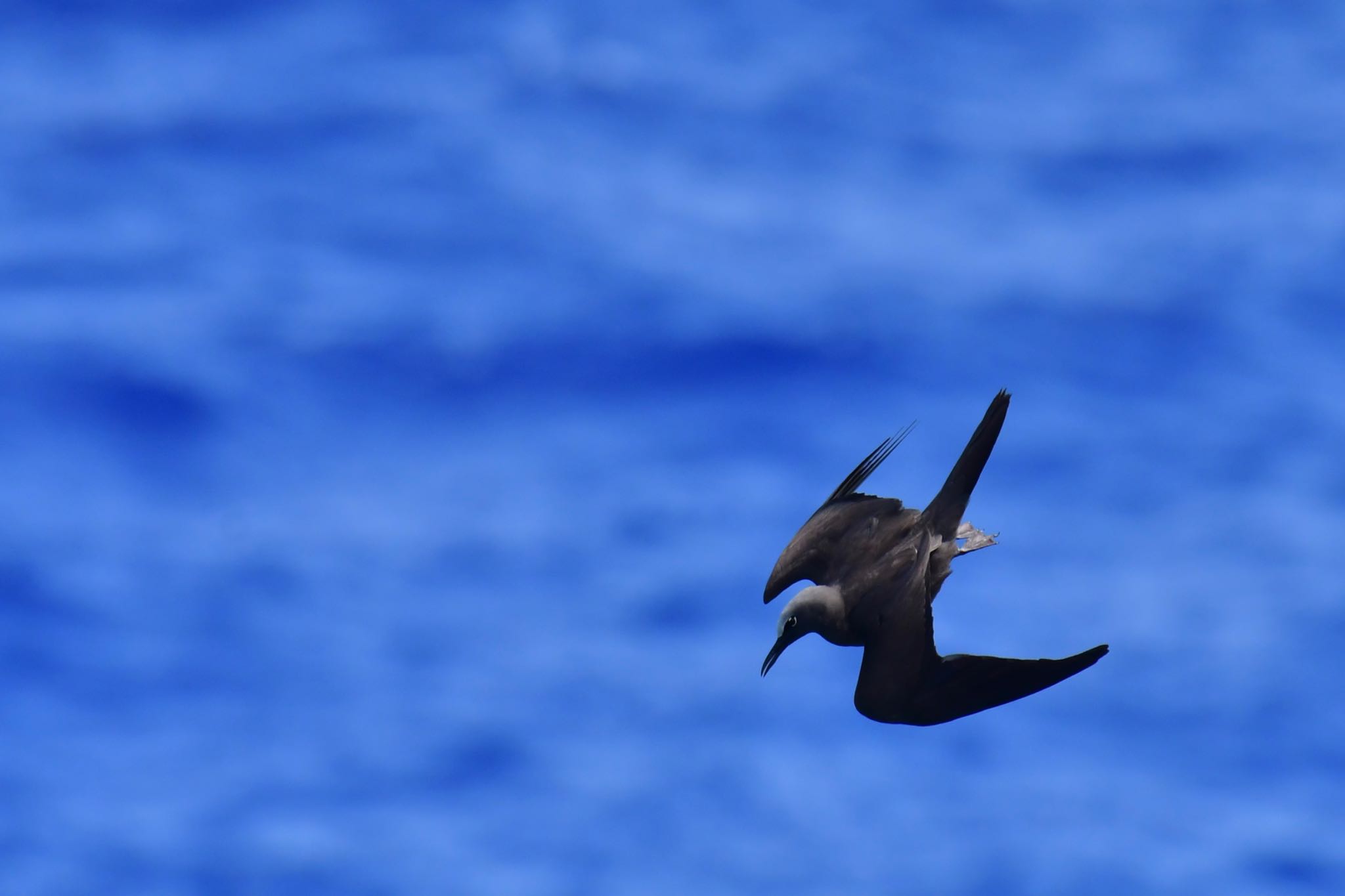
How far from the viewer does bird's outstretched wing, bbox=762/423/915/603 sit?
14.2 metres

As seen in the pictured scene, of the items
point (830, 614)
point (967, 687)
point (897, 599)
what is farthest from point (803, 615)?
point (967, 687)

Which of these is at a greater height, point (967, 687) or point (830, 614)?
point (830, 614)

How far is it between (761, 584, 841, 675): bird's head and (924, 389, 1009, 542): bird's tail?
0.93 meters

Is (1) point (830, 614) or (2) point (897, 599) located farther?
(1) point (830, 614)

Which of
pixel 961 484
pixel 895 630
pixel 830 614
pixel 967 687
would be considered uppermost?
pixel 961 484

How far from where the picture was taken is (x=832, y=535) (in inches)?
568

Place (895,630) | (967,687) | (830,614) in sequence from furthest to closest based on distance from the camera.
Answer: (830,614) < (895,630) < (967,687)

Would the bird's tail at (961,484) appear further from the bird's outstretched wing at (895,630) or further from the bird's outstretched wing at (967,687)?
the bird's outstretched wing at (967,687)

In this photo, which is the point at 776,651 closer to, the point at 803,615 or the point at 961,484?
the point at 803,615

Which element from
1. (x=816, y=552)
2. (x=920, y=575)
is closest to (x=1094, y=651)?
(x=920, y=575)

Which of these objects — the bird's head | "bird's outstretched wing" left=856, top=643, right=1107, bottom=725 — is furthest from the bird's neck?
"bird's outstretched wing" left=856, top=643, right=1107, bottom=725

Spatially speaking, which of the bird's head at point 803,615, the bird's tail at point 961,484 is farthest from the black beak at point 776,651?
the bird's tail at point 961,484

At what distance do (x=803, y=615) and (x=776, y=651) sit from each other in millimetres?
414

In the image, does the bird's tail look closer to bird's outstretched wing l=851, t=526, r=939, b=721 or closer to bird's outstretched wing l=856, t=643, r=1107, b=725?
bird's outstretched wing l=851, t=526, r=939, b=721
